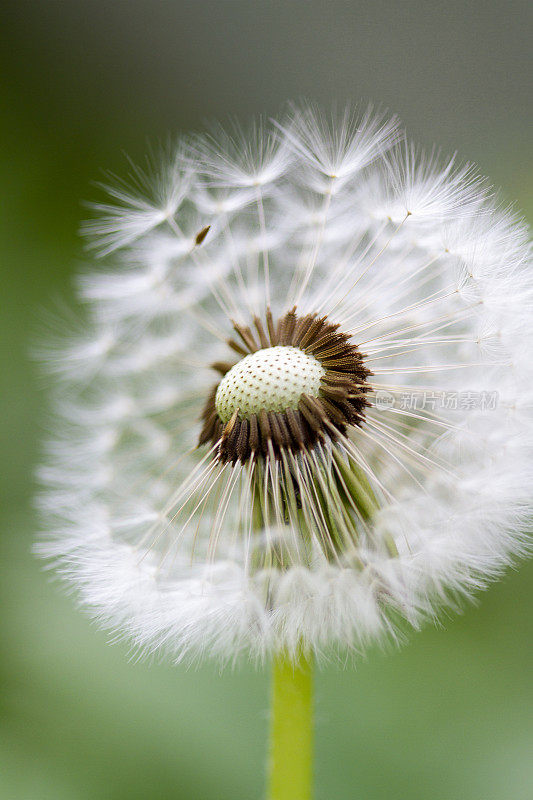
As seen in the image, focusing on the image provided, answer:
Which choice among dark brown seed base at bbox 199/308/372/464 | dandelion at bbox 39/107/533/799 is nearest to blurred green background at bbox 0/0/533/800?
dandelion at bbox 39/107/533/799

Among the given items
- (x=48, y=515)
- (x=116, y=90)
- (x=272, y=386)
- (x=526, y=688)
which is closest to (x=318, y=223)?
(x=272, y=386)

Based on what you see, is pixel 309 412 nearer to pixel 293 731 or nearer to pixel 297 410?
pixel 297 410

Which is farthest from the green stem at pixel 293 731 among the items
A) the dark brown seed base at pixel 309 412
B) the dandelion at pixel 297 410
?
the dark brown seed base at pixel 309 412

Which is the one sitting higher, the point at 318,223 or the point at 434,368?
the point at 318,223

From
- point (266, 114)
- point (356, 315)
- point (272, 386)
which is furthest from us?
point (266, 114)

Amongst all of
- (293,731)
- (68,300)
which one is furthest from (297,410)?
(68,300)

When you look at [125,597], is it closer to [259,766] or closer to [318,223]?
[259,766]
